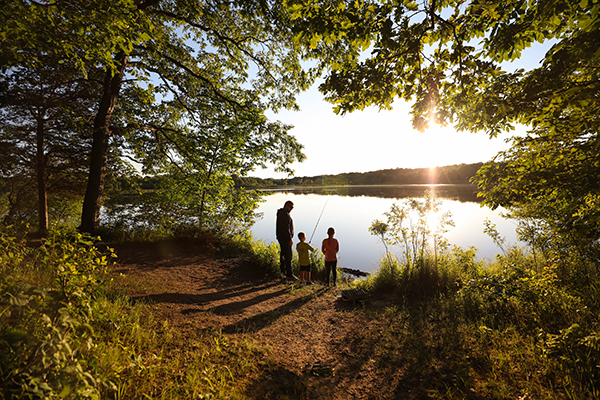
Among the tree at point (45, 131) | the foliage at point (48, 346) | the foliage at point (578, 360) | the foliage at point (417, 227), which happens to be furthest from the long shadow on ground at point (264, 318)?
the tree at point (45, 131)

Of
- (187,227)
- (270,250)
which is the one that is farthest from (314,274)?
(187,227)

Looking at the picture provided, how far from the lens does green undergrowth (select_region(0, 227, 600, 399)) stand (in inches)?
63.6

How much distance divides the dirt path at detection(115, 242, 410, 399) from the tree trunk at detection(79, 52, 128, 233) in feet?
6.94

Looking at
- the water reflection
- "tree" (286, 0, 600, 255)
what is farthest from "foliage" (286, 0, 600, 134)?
the water reflection

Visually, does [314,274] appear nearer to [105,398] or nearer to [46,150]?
[105,398]

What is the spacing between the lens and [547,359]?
3.18m

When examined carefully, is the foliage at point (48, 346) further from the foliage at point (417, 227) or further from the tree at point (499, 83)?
the foliage at point (417, 227)

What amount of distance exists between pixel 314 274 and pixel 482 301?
624 cm

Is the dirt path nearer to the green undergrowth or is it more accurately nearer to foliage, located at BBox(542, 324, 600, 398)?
the green undergrowth

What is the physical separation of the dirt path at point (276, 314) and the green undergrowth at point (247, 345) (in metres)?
0.08

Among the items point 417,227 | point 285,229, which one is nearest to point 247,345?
point 285,229

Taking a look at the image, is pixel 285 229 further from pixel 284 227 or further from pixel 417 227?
pixel 417 227

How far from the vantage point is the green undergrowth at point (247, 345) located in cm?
161

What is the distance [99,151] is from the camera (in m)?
8.82
